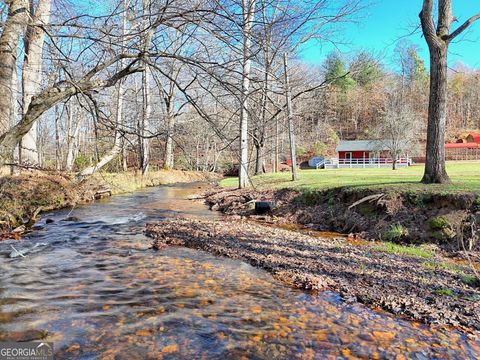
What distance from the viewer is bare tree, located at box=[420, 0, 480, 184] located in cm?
1027

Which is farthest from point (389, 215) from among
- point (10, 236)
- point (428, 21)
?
point (10, 236)

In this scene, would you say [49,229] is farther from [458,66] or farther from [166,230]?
[458,66]

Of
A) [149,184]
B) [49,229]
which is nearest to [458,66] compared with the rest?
[149,184]

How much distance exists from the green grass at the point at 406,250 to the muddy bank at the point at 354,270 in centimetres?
19

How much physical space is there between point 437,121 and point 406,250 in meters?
5.09

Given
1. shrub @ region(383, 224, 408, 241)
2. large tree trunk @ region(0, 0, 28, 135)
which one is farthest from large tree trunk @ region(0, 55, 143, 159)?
shrub @ region(383, 224, 408, 241)

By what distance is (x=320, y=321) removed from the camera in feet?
13.3

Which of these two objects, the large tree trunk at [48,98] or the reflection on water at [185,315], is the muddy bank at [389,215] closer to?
the reflection on water at [185,315]

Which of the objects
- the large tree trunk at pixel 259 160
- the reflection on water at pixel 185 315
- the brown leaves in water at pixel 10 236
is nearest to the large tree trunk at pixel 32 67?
the brown leaves in water at pixel 10 236

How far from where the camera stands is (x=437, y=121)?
1038 cm

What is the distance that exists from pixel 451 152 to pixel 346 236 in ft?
178

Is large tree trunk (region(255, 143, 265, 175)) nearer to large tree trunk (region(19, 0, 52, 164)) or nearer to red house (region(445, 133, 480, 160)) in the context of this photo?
large tree trunk (region(19, 0, 52, 164))

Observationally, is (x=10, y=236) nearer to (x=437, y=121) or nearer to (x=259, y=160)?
(x=437, y=121)

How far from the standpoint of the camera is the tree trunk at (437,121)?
33.7ft
